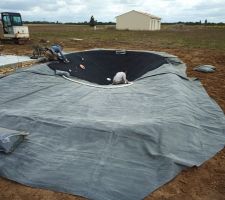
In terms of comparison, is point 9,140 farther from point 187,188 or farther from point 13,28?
point 13,28

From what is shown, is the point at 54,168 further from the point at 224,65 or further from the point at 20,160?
the point at 224,65

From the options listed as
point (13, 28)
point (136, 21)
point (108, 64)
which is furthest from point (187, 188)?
point (136, 21)

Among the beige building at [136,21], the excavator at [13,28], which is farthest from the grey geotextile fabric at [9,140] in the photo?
the beige building at [136,21]

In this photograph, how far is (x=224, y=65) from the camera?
11.2 metres

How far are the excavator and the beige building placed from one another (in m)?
23.9

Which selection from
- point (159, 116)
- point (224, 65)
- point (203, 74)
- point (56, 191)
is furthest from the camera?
point (224, 65)

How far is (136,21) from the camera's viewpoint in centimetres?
3978

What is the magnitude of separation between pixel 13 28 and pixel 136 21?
24987 mm

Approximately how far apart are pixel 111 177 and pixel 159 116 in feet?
5.87

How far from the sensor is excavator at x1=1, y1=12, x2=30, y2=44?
17609 millimetres

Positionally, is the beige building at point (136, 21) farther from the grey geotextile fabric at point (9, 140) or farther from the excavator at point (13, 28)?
the grey geotextile fabric at point (9, 140)

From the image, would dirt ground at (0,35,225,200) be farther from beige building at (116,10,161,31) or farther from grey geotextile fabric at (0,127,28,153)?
beige building at (116,10,161,31)

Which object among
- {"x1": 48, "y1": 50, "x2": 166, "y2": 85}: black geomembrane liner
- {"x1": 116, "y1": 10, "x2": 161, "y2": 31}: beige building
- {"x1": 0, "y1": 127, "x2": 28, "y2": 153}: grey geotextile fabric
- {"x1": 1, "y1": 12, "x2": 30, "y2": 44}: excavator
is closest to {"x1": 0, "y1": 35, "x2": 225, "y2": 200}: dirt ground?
{"x1": 0, "y1": 127, "x2": 28, "y2": 153}: grey geotextile fabric

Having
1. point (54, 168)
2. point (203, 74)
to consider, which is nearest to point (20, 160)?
point (54, 168)
